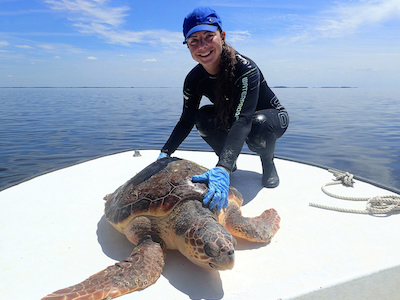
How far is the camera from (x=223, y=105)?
2.61 m

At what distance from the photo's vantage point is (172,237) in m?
1.84

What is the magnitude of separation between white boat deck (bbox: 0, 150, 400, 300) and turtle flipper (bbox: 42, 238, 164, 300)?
0.05 meters

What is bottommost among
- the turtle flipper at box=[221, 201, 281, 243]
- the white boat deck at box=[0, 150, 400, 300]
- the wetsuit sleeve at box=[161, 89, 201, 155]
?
the white boat deck at box=[0, 150, 400, 300]

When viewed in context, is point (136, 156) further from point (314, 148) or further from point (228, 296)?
point (314, 148)

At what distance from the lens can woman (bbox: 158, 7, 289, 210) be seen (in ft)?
7.00

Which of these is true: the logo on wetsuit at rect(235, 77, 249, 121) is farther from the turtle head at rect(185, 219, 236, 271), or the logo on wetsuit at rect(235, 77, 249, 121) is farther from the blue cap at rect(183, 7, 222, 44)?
the turtle head at rect(185, 219, 236, 271)

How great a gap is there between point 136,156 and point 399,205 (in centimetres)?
357

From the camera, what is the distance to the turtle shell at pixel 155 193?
6.22 feet

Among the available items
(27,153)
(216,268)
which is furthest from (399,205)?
(27,153)

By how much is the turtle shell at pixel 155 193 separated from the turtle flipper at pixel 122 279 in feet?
0.98

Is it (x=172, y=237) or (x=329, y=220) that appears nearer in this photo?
(x=172, y=237)

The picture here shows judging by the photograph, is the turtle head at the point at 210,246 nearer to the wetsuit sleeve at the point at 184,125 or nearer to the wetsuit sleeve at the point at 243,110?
the wetsuit sleeve at the point at 243,110

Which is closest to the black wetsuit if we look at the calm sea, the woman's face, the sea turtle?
the woman's face

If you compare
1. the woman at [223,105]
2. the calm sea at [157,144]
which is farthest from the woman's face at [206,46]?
the calm sea at [157,144]
